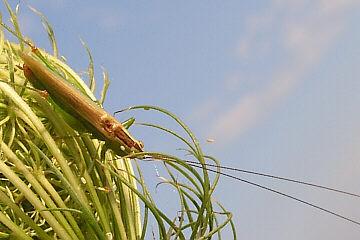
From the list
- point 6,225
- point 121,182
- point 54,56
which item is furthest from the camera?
point 54,56

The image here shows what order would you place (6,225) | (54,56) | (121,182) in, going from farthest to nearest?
1. (54,56)
2. (121,182)
3. (6,225)

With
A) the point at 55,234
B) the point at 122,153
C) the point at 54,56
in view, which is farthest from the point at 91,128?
the point at 54,56

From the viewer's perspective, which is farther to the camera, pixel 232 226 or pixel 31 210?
pixel 232 226

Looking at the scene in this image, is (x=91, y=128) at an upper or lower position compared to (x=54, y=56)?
lower

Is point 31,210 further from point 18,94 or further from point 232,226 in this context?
point 232,226

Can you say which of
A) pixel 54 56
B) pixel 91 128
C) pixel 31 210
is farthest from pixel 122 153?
pixel 54 56

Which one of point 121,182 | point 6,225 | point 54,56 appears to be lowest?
point 6,225
